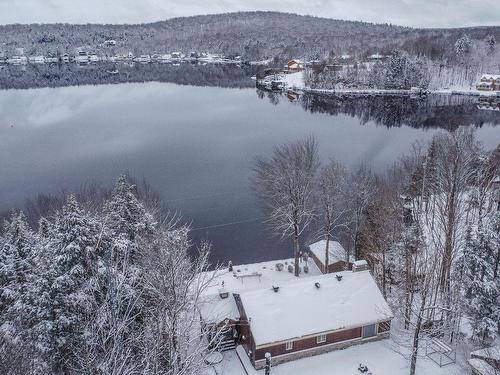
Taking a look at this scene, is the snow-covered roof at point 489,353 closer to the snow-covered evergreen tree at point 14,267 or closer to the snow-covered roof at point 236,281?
the snow-covered roof at point 236,281

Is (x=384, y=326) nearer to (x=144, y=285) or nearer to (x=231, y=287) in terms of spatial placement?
→ (x=231, y=287)

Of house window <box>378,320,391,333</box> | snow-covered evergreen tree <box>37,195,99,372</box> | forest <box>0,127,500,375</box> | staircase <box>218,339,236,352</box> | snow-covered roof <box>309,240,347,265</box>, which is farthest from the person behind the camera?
snow-covered roof <box>309,240,347,265</box>

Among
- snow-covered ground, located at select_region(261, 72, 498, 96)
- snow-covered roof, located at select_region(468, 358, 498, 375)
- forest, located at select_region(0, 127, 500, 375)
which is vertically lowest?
snow-covered roof, located at select_region(468, 358, 498, 375)

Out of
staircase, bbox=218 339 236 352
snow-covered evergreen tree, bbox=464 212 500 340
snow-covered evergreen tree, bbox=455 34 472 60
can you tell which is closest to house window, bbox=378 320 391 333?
snow-covered evergreen tree, bbox=464 212 500 340

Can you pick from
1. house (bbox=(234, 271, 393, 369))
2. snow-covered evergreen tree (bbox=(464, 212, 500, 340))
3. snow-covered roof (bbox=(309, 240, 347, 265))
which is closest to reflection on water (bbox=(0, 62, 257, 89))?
snow-covered roof (bbox=(309, 240, 347, 265))

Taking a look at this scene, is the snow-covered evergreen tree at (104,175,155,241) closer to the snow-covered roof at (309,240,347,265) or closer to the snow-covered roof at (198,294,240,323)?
the snow-covered roof at (198,294,240,323)

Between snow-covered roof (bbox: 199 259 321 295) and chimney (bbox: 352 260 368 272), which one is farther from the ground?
chimney (bbox: 352 260 368 272)

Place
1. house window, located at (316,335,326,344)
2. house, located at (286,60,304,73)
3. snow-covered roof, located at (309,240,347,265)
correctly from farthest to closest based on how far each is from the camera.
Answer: house, located at (286,60,304,73), snow-covered roof, located at (309,240,347,265), house window, located at (316,335,326,344)

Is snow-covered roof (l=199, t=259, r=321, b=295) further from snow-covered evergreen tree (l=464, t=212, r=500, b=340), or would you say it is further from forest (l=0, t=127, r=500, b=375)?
snow-covered evergreen tree (l=464, t=212, r=500, b=340)

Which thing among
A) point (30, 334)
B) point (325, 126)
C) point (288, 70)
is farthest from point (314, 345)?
point (288, 70)

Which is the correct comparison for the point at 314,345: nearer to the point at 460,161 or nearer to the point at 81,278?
the point at 81,278

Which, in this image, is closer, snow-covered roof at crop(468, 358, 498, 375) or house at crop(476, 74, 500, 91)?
snow-covered roof at crop(468, 358, 498, 375)
